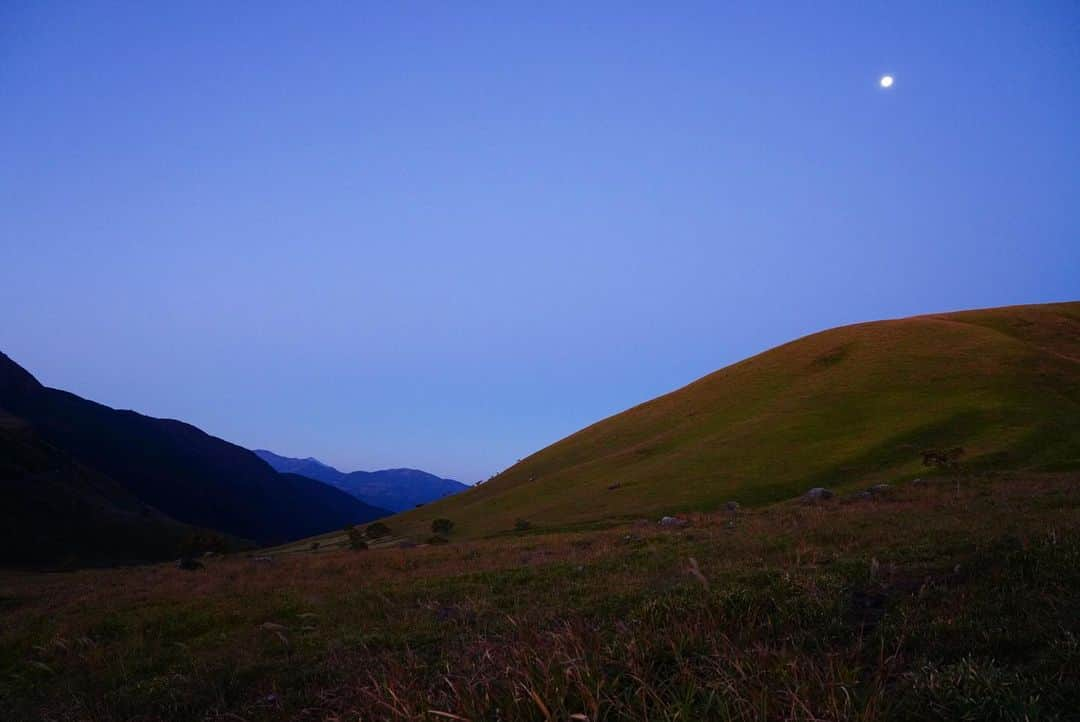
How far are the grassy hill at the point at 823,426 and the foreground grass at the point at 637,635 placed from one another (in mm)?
22157

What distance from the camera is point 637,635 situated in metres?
6.48

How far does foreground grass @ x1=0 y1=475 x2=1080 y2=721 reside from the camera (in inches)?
195

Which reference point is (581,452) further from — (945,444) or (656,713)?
(656,713)

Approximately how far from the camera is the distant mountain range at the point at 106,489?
70625 millimetres

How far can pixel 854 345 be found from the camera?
6744 centimetres

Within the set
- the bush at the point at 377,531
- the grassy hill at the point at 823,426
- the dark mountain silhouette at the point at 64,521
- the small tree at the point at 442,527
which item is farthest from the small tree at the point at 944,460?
the dark mountain silhouette at the point at 64,521

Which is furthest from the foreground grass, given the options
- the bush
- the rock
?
the bush

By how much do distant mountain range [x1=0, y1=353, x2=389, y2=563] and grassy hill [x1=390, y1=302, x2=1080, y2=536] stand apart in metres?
32.9

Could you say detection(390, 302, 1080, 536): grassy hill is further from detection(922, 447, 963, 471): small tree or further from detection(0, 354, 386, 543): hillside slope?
detection(0, 354, 386, 543): hillside slope

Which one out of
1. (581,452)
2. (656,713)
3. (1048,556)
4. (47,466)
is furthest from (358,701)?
(47,466)

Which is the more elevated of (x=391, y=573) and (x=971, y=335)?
(x=971, y=335)

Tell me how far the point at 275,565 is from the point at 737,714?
24.9 metres

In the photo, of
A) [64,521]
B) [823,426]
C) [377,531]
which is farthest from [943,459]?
[64,521]

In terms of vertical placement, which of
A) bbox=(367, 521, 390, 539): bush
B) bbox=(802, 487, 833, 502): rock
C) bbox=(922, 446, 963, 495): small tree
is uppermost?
bbox=(922, 446, 963, 495): small tree
